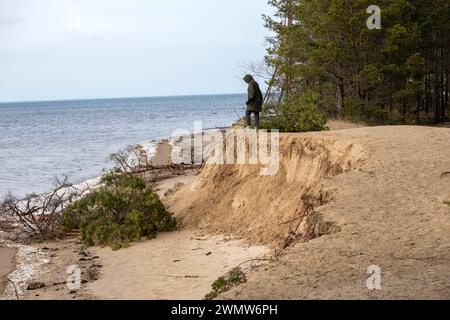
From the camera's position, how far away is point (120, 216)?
14875mm

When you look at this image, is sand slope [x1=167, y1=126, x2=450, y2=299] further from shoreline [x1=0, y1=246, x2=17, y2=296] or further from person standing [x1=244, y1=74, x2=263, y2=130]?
shoreline [x1=0, y1=246, x2=17, y2=296]

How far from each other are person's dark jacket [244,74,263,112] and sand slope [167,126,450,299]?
192cm

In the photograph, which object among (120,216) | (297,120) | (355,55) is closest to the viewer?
(120,216)

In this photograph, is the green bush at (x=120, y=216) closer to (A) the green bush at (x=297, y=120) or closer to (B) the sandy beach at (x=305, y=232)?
(B) the sandy beach at (x=305, y=232)

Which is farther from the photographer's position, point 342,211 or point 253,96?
point 253,96

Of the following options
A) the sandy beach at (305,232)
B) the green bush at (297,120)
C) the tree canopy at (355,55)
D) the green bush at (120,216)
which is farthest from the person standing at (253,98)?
the tree canopy at (355,55)

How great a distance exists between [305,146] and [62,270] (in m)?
6.17

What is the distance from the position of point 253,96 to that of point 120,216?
193 inches

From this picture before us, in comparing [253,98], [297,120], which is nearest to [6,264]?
[253,98]

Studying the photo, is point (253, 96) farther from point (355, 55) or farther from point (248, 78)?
point (355, 55)

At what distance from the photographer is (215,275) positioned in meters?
10.5

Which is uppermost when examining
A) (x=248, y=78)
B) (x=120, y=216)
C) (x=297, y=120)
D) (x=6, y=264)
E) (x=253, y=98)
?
(x=248, y=78)

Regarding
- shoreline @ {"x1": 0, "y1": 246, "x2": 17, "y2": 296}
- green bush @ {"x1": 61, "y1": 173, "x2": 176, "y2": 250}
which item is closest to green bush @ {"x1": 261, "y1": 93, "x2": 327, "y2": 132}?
green bush @ {"x1": 61, "y1": 173, "x2": 176, "y2": 250}
